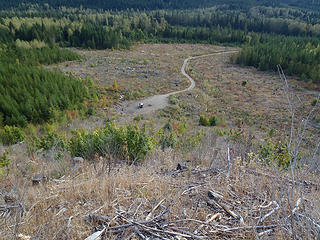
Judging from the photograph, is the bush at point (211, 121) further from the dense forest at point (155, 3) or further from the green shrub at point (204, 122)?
the dense forest at point (155, 3)

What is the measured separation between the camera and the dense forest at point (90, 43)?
19.0 meters

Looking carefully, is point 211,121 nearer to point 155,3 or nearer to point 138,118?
point 138,118

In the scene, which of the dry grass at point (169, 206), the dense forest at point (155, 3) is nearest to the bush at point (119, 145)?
the dry grass at point (169, 206)

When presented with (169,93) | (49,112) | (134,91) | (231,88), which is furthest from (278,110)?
(49,112)

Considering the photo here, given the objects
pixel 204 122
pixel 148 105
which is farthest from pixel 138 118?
pixel 204 122

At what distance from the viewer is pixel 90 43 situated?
50844mm

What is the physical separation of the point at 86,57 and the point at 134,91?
2094 centimetres

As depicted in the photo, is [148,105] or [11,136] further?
[148,105]

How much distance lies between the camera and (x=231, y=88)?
31.0 m

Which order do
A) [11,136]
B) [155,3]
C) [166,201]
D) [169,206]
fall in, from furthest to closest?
1. [155,3]
2. [11,136]
3. [166,201]
4. [169,206]

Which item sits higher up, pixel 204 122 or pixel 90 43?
pixel 90 43

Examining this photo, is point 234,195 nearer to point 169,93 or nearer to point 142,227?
point 142,227

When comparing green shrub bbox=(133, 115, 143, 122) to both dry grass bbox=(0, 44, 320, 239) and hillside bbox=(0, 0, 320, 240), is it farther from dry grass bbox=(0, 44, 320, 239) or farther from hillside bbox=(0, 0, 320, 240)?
dry grass bbox=(0, 44, 320, 239)

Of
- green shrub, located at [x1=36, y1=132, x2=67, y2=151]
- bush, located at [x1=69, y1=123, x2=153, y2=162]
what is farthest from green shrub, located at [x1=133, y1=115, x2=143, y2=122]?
bush, located at [x1=69, y1=123, x2=153, y2=162]
